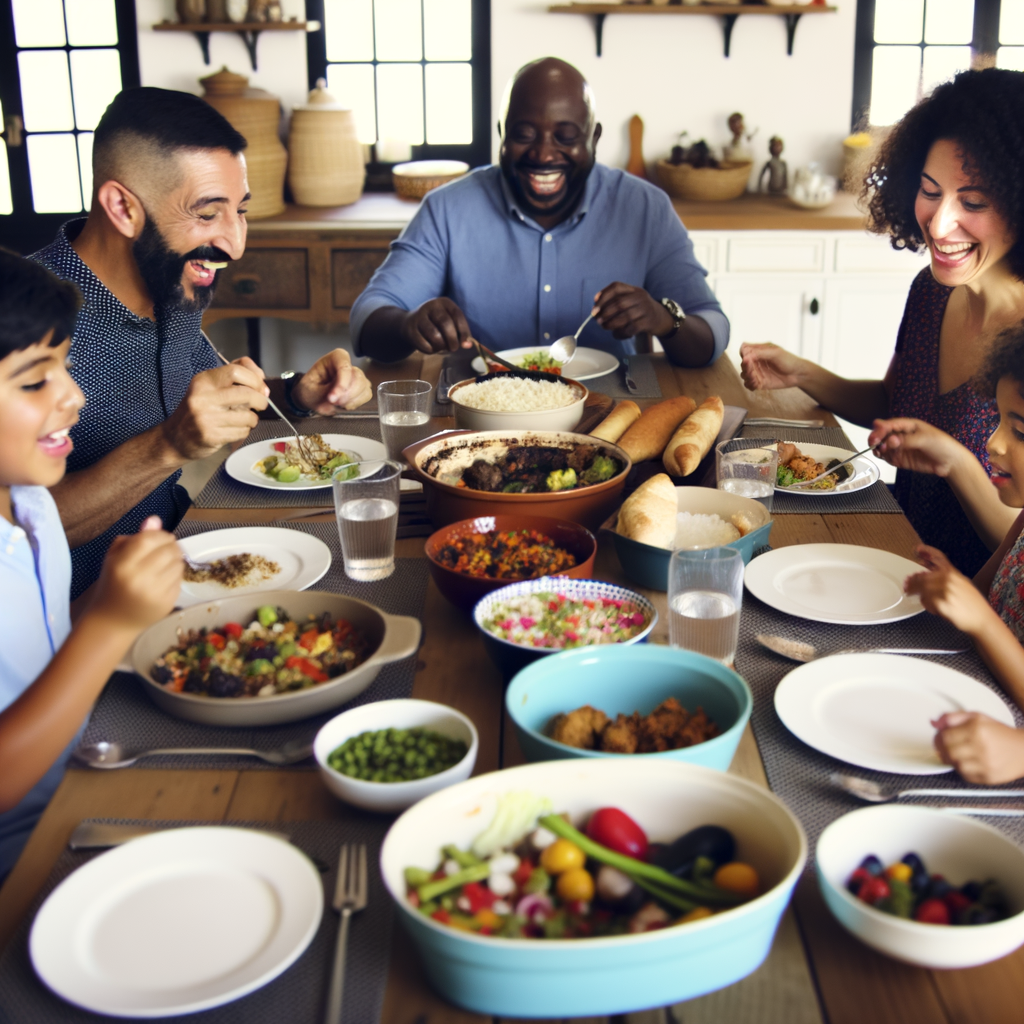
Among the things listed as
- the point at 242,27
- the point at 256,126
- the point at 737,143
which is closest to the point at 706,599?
the point at 256,126

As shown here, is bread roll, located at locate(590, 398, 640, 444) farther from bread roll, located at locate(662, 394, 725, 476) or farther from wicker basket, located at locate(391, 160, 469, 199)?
wicker basket, located at locate(391, 160, 469, 199)

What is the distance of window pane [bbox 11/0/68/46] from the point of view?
4184mm

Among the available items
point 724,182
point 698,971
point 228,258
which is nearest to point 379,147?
point 724,182

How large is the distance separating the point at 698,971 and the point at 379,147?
4.15 metres

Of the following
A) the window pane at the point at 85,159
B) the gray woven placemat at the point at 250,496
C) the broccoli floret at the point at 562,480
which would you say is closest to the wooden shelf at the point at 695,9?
the window pane at the point at 85,159

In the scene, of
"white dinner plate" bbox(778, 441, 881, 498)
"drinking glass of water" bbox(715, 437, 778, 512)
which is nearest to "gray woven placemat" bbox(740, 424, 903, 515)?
"white dinner plate" bbox(778, 441, 881, 498)

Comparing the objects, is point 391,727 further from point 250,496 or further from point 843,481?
point 843,481

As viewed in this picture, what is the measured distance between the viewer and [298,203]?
13.8 feet

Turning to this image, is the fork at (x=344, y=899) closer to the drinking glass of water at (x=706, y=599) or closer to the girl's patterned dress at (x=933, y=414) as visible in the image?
the drinking glass of water at (x=706, y=599)

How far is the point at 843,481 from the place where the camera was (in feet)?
5.76

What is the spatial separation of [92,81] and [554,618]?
4039 mm

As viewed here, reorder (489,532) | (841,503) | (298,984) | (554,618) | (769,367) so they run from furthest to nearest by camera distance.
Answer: (769,367) → (841,503) → (489,532) → (554,618) → (298,984)

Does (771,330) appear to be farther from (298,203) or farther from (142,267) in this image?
(142,267)

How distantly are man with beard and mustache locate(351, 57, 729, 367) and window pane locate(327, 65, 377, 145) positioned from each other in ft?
5.48
